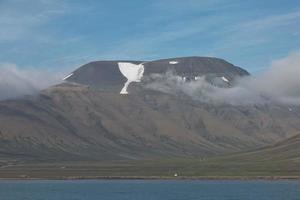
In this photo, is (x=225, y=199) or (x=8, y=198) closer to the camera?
(x=225, y=199)

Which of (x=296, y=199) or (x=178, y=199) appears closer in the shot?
(x=296, y=199)

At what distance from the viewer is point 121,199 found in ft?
399

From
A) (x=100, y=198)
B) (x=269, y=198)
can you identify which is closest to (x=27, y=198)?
(x=100, y=198)

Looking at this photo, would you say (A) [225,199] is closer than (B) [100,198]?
Yes

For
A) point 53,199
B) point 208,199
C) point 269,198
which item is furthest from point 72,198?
point 269,198

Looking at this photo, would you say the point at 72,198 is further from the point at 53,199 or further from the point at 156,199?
the point at 156,199

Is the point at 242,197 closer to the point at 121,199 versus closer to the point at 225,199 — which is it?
the point at 225,199

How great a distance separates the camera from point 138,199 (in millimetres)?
119438

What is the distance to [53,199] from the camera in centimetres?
12138

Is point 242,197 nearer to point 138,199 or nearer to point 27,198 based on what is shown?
point 138,199

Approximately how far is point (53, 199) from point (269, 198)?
36.9 meters

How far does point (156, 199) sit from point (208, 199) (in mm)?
8788

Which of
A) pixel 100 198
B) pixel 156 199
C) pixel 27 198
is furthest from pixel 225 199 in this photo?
pixel 27 198

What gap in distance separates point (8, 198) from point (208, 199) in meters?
35.6
